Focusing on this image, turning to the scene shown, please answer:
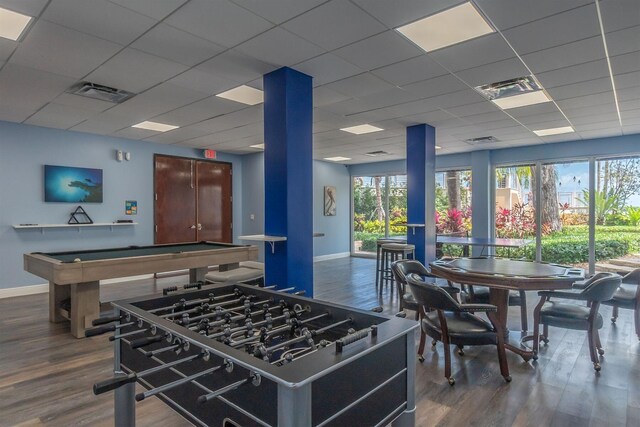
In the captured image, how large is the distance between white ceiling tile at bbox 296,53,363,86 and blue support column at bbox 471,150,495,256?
578 cm

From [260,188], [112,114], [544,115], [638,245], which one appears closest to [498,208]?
[638,245]

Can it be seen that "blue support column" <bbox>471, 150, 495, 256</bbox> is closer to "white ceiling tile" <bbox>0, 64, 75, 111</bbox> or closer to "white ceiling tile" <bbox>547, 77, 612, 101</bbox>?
"white ceiling tile" <bbox>547, 77, 612, 101</bbox>

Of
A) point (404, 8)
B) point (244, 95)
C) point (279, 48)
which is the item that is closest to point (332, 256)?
point (244, 95)

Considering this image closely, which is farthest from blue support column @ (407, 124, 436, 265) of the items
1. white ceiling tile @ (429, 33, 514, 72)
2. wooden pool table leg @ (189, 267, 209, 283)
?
wooden pool table leg @ (189, 267, 209, 283)

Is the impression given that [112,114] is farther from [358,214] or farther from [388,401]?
[358,214]

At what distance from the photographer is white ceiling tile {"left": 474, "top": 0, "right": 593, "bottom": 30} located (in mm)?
2492

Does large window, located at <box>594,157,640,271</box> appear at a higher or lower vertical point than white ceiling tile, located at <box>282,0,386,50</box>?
lower

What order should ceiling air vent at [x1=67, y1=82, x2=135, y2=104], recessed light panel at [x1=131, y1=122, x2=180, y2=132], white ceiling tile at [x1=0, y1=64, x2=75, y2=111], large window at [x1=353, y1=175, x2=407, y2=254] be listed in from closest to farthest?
white ceiling tile at [x1=0, y1=64, x2=75, y2=111] → ceiling air vent at [x1=67, y1=82, x2=135, y2=104] → recessed light panel at [x1=131, y1=122, x2=180, y2=132] → large window at [x1=353, y1=175, x2=407, y2=254]

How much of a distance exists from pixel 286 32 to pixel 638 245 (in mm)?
7820

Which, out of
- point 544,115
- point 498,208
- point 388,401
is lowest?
point 388,401

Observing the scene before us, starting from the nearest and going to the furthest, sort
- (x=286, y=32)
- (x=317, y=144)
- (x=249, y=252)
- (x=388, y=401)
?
(x=388, y=401) → (x=286, y=32) → (x=249, y=252) → (x=317, y=144)

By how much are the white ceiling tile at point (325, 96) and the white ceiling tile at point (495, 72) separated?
4.64 feet

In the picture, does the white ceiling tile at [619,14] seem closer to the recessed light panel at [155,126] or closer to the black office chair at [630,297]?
the black office chair at [630,297]

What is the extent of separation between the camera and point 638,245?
273 inches
